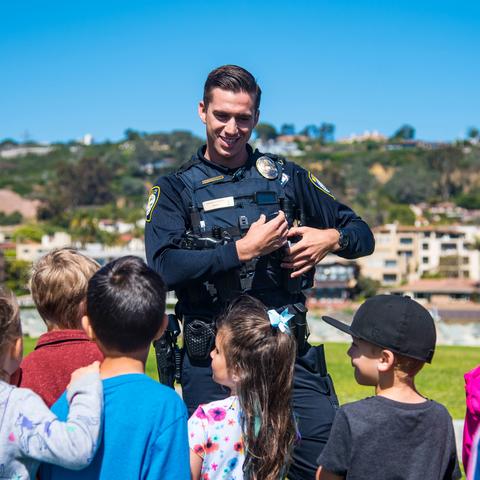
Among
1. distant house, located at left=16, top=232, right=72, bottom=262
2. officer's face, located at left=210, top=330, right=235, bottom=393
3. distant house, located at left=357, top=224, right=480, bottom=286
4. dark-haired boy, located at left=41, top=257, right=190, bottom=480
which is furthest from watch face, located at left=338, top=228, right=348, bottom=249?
distant house, located at left=16, top=232, right=72, bottom=262

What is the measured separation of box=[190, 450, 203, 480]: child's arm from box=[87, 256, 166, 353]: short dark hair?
538 millimetres

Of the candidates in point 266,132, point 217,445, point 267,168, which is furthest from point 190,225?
point 266,132

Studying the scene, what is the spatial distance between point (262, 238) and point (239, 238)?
0.87ft

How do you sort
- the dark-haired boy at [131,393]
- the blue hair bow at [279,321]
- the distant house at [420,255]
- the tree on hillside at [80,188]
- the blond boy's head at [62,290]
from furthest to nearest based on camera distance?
1. the tree on hillside at [80,188]
2. the distant house at [420,255]
3. the blond boy's head at [62,290]
4. the blue hair bow at [279,321]
5. the dark-haired boy at [131,393]

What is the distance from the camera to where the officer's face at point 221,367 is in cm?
316

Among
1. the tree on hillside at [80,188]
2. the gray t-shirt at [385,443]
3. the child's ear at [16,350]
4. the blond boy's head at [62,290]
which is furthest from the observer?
the tree on hillside at [80,188]

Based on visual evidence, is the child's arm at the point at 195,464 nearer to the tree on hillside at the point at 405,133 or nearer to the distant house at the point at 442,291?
Answer: the distant house at the point at 442,291

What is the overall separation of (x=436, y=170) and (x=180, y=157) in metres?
47.5

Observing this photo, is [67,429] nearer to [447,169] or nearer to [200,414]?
[200,414]

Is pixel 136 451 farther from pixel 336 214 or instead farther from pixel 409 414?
pixel 336 214

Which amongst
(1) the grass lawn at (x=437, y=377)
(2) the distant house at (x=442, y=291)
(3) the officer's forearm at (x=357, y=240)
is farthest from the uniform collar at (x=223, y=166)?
(2) the distant house at (x=442, y=291)

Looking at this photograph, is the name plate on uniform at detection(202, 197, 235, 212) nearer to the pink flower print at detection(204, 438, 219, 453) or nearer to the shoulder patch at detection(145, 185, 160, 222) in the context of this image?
the shoulder patch at detection(145, 185, 160, 222)

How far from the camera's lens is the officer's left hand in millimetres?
3512

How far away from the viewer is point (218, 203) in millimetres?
3602
